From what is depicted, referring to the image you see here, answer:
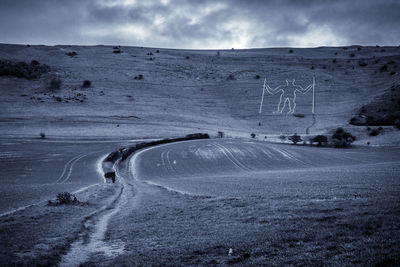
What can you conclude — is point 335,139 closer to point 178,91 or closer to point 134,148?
point 134,148

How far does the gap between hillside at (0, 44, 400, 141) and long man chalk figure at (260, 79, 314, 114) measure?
1.54m

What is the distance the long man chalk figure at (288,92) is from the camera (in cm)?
8888

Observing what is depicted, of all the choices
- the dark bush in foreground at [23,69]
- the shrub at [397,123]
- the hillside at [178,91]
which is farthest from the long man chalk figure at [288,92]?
the dark bush in foreground at [23,69]

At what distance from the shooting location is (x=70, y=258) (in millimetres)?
8547

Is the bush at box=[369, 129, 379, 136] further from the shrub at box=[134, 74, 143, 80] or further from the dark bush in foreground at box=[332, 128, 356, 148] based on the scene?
the shrub at box=[134, 74, 143, 80]

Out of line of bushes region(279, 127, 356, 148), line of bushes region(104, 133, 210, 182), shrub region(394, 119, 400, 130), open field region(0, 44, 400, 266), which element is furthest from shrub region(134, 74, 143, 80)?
shrub region(394, 119, 400, 130)

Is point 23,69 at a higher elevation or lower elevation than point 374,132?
higher

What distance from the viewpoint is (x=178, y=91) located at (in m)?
97.2

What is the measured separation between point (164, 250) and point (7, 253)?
4003 millimetres

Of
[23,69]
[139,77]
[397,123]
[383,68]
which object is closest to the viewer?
[397,123]

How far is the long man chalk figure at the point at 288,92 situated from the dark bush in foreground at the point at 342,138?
2138 centimetres

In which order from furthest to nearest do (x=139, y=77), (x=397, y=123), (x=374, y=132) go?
1. (x=139, y=77)
2. (x=397, y=123)
3. (x=374, y=132)

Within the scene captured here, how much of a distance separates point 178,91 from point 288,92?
3211 centimetres

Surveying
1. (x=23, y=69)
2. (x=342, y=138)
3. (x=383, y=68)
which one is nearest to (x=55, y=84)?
(x=23, y=69)
